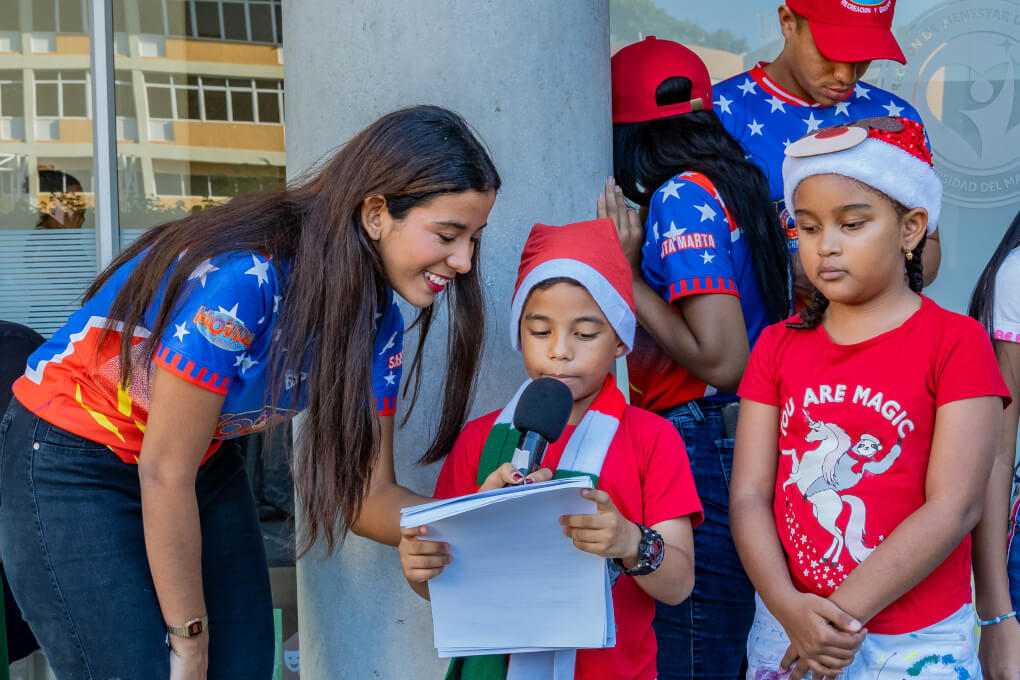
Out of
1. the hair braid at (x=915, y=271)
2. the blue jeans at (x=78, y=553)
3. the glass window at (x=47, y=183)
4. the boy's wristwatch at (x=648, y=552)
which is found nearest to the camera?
the boy's wristwatch at (x=648, y=552)

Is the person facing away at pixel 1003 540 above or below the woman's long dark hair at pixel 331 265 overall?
below

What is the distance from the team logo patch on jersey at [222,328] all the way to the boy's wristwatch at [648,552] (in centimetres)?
87

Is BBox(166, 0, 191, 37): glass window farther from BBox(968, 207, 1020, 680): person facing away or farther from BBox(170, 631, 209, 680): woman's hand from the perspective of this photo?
BBox(968, 207, 1020, 680): person facing away

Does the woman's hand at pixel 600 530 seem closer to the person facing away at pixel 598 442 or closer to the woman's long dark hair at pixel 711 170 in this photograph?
the person facing away at pixel 598 442

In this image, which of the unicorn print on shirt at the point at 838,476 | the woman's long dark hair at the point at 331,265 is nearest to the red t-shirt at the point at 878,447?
the unicorn print on shirt at the point at 838,476

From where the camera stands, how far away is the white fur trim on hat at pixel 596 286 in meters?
2.32

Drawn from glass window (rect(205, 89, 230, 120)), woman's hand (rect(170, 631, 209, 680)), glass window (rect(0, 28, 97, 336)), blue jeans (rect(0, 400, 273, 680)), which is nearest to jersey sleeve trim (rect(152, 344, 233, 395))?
blue jeans (rect(0, 400, 273, 680))

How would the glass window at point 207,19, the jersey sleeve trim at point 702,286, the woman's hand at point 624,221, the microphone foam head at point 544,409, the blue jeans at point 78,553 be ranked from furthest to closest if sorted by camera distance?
the glass window at point 207,19
the woman's hand at point 624,221
the jersey sleeve trim at point 702,286
the blue jeans at point 78,553
the microphone foam head at point 544,409

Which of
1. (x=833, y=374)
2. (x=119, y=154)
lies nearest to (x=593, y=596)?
(x=833, y=374)

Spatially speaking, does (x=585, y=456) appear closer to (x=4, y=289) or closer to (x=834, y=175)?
(x=834, y=175)

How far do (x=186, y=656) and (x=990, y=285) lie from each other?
2126 mm

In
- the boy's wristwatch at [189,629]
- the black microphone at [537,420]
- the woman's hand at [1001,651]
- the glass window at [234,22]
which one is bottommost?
the woman's hand at [1001,651]

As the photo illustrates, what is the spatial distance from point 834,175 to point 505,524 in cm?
103

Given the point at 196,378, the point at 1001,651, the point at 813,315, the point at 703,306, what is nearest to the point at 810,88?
the point at 703,306
